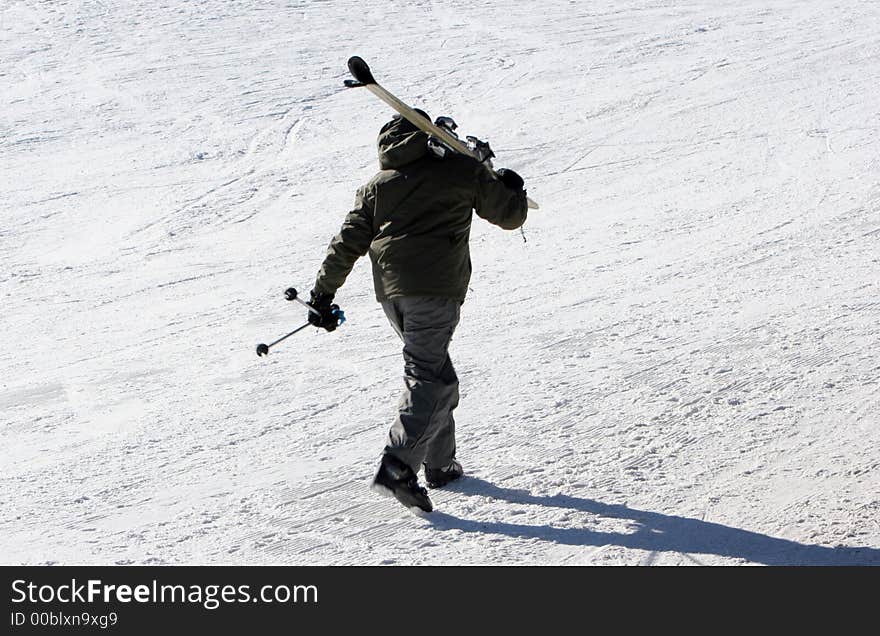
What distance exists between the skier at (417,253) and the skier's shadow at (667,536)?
382 mm

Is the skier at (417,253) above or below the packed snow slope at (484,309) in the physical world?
above

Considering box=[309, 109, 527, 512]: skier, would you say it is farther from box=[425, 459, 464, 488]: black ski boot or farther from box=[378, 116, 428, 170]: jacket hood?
box=[425, 459, 464, 488]: black ski boot

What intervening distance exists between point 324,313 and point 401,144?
751mm

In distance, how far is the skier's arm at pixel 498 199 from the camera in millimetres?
4406

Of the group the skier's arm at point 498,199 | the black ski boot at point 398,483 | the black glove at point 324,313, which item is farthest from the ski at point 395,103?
the black ski boot at point 398,483

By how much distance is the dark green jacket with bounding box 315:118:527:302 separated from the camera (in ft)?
14.3

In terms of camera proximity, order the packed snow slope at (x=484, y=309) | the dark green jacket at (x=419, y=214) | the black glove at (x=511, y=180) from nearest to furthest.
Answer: the dark green jacket at (x=419, y=214)
the black glove at (x=511, y=180)
the packed snow slope at (x=484, y=309)

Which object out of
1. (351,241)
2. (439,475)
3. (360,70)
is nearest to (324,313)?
(351,241)

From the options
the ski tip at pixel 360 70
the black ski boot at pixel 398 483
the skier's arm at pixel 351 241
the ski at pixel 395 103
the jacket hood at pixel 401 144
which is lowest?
the black ski boot at pixel 398 483

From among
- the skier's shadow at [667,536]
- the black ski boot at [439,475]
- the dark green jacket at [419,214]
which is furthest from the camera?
the black ski boot at [439,475]

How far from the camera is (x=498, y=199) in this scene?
441cm

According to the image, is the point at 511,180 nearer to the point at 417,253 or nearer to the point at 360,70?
the point at 417,253

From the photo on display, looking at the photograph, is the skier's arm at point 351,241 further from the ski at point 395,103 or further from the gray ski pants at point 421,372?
the ski at point 395,103

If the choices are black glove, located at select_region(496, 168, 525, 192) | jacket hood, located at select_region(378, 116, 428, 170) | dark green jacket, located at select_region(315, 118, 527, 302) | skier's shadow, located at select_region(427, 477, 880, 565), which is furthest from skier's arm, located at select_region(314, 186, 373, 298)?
skier's shadow, located at select_region(427, 477, 880, 565)
